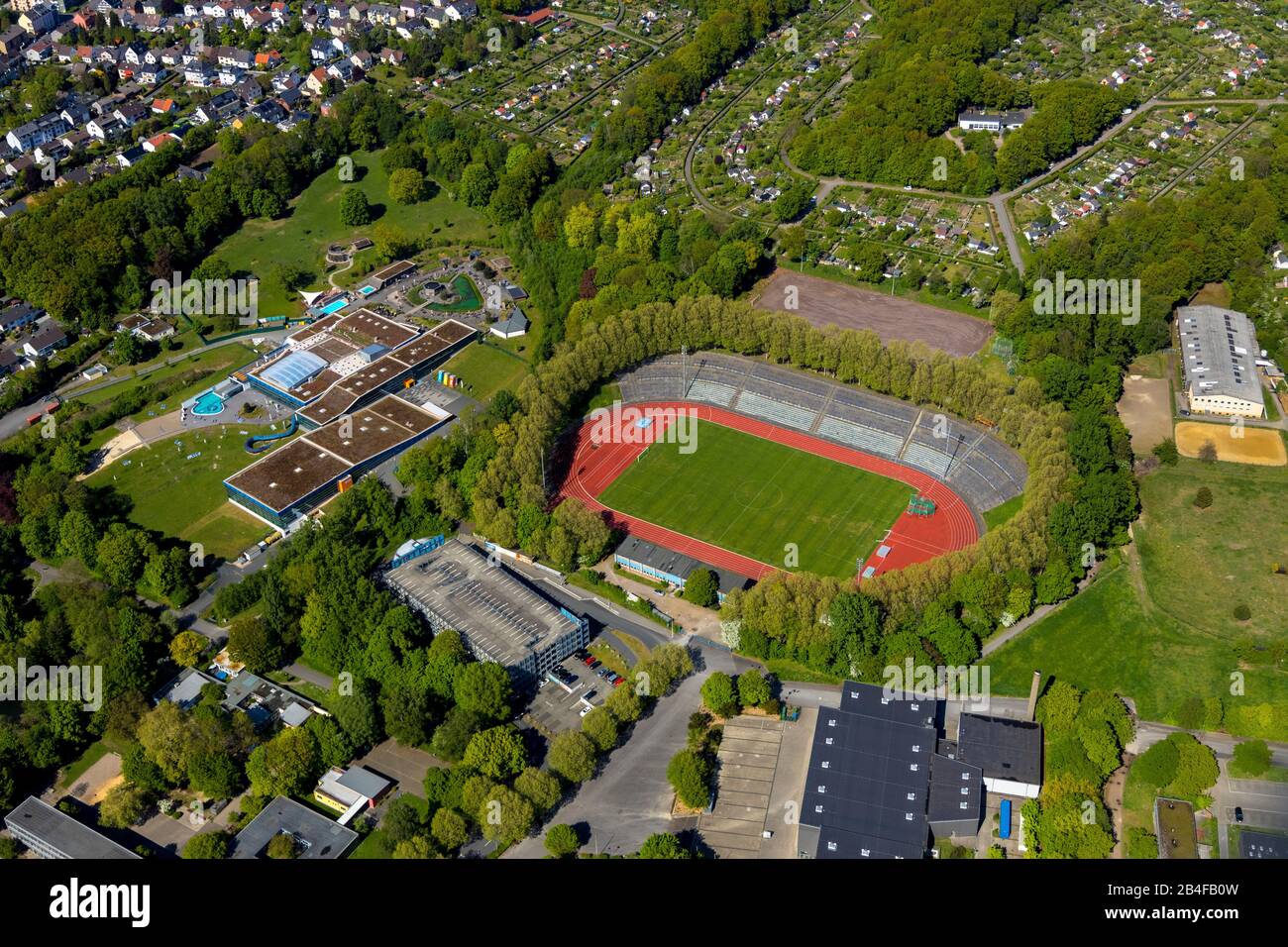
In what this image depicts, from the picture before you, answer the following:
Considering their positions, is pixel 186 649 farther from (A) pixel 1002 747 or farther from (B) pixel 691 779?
(A) pixel 1002 747

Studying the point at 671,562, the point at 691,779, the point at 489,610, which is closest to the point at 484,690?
the point at 489,610

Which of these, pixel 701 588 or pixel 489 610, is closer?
pixel 489 610

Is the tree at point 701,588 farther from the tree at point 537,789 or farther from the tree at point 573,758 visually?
the tree at point 537,789

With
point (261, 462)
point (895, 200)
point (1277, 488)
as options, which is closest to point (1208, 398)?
point (1277, 488)

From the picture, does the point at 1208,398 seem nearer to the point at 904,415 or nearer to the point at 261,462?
the point at 904,415

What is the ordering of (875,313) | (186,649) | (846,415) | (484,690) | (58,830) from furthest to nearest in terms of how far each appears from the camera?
(875,313) → (846,415) → (186,649) → (484,690) → (58,830)

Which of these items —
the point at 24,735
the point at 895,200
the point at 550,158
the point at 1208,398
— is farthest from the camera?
the point at 550,158

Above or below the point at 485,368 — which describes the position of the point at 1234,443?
above

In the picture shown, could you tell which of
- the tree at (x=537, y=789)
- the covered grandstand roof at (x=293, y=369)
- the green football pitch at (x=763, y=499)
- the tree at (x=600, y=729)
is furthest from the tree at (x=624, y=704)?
the covered grandstand roof at (x=293, y=369)
